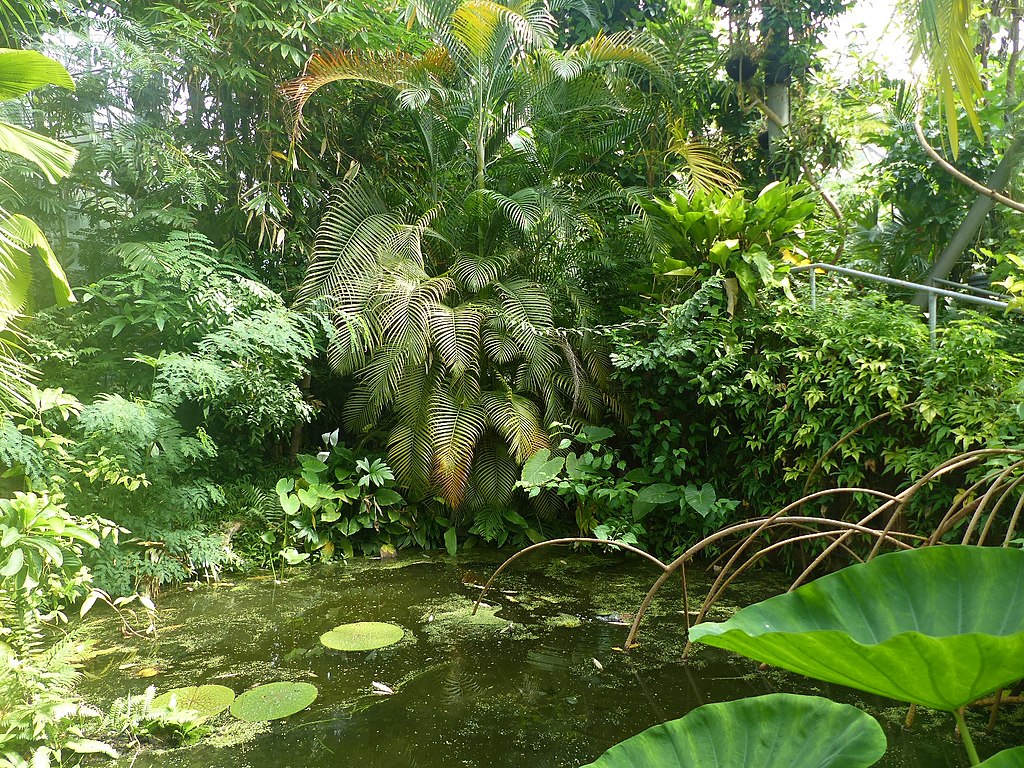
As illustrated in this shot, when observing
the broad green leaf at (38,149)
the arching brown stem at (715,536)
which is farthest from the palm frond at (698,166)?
the broad green leaf at (38,149)

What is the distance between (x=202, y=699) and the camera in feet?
9.76

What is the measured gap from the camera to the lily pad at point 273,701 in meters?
2.84

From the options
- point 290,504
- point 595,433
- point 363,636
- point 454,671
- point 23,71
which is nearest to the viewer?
point 23,71

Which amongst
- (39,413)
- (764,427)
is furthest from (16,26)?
(764,427)

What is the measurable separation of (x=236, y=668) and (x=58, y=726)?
0.86 meters

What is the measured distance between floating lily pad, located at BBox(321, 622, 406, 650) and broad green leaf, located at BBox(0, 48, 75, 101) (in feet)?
8.99

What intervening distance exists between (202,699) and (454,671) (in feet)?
3.53

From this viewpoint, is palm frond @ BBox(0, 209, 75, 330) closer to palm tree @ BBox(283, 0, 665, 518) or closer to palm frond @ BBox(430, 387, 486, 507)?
palm tree @ BBox(283, 0, 665, 518)

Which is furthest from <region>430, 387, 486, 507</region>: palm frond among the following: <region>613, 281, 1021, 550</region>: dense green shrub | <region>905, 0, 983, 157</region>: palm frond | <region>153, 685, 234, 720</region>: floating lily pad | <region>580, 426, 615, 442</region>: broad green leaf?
<region>905, 0, 983, 157</region>: palm frond

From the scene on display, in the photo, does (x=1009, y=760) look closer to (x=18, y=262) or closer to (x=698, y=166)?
(x=18, y=262)

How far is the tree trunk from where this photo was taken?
4.85 meters

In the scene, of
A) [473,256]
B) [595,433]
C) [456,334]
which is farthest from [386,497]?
[473,256]

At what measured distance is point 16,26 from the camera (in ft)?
14.6

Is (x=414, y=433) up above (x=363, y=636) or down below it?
above
